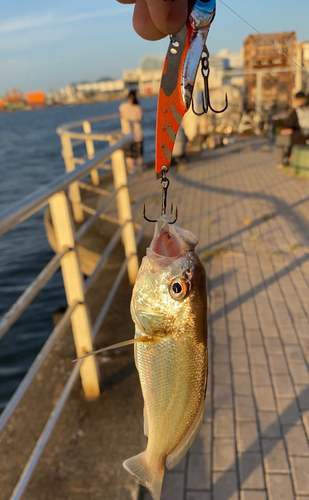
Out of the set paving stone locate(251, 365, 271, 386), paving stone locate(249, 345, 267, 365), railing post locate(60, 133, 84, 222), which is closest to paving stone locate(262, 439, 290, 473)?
paving stone locate(251, 365, 271, 386)

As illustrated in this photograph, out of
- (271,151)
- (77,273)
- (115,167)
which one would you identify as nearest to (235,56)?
(271,151)

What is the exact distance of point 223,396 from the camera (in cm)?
356

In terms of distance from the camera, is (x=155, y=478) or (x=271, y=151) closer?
(x=155, y=478)

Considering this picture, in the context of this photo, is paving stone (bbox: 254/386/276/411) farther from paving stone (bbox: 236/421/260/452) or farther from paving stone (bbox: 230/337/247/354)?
paving stone (bbox: 230/337/247/354)

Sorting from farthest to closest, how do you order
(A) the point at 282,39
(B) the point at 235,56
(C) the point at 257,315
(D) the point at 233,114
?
1. (B) the point at 235,56
2. (D) the point at 233,114
3. (A) the point at 282,39
4. (C) the point at 257,315

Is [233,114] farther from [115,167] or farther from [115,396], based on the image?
[115,396]

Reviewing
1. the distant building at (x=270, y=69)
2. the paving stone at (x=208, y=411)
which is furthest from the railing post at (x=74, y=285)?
the distant building at (x=270, y=69)

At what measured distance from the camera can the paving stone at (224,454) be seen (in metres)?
2.90

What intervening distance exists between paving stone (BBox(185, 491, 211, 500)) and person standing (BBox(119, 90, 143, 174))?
1016 cm

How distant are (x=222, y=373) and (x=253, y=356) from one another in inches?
15.8

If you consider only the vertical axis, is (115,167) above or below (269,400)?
above

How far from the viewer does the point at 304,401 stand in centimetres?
345

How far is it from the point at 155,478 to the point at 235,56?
3089 cm

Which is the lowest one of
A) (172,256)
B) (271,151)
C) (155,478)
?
(271,151)
